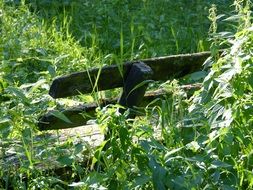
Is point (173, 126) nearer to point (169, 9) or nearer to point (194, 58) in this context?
point (194, 58)

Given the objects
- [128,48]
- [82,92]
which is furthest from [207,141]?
[128,48]

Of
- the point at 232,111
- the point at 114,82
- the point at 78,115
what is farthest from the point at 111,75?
the point at 232,111

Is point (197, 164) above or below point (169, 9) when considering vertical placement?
above

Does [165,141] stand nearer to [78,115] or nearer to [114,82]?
[114,82]

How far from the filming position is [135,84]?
426 cm

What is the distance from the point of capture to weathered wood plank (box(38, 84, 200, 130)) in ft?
13.7

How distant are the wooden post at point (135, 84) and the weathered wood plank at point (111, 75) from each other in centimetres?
5

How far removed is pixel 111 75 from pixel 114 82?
0.07 metres

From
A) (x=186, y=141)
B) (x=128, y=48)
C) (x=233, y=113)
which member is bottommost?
(x=128, y=48)

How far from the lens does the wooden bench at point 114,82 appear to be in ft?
13.4

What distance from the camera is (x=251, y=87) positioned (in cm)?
371

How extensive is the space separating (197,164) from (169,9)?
5762 millimetres

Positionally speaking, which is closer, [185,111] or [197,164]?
[197,164]

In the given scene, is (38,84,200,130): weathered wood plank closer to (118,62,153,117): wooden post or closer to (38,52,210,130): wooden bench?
(38,52,210,130): wooden bench
